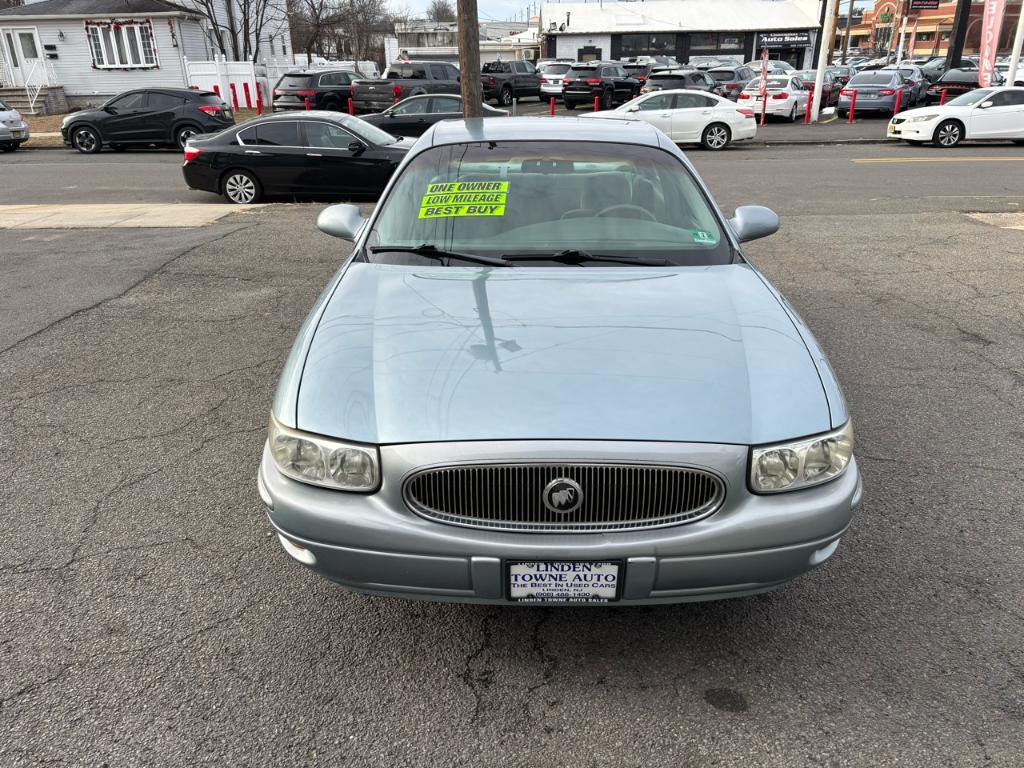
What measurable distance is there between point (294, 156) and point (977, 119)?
15305mm

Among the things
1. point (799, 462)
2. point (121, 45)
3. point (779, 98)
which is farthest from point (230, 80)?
point (799, 462)

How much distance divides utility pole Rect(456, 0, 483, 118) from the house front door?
25.3m

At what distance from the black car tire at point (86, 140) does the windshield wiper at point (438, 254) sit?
1892cm

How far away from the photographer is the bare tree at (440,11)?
384 feet

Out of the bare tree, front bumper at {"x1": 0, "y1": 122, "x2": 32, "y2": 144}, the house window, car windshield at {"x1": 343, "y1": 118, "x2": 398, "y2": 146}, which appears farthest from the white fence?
the bare tree

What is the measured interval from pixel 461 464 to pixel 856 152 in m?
18.1

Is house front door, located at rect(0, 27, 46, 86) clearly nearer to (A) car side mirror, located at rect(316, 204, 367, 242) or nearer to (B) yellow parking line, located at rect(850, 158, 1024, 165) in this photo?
(B) yellow parking line, located at rect(850, 158, 1024, 165)

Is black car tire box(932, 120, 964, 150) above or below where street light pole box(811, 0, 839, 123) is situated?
below

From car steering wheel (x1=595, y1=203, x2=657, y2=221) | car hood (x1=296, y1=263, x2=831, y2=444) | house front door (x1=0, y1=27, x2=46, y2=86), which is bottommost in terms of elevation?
car hood (x1=296, y1=263, x2=831, y2=444)

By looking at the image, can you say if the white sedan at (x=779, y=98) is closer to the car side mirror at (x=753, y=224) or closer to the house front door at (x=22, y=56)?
the car side mirror at (x=753, y=224)

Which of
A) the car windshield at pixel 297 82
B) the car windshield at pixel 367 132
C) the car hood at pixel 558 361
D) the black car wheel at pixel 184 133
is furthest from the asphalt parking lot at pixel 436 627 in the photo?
the car windshield at pixel 297 82

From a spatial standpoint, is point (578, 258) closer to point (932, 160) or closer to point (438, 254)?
point (438, 254)

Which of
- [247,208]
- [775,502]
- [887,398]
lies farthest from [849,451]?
[247,208]

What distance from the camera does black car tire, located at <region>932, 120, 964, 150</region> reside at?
17672 millimetres
